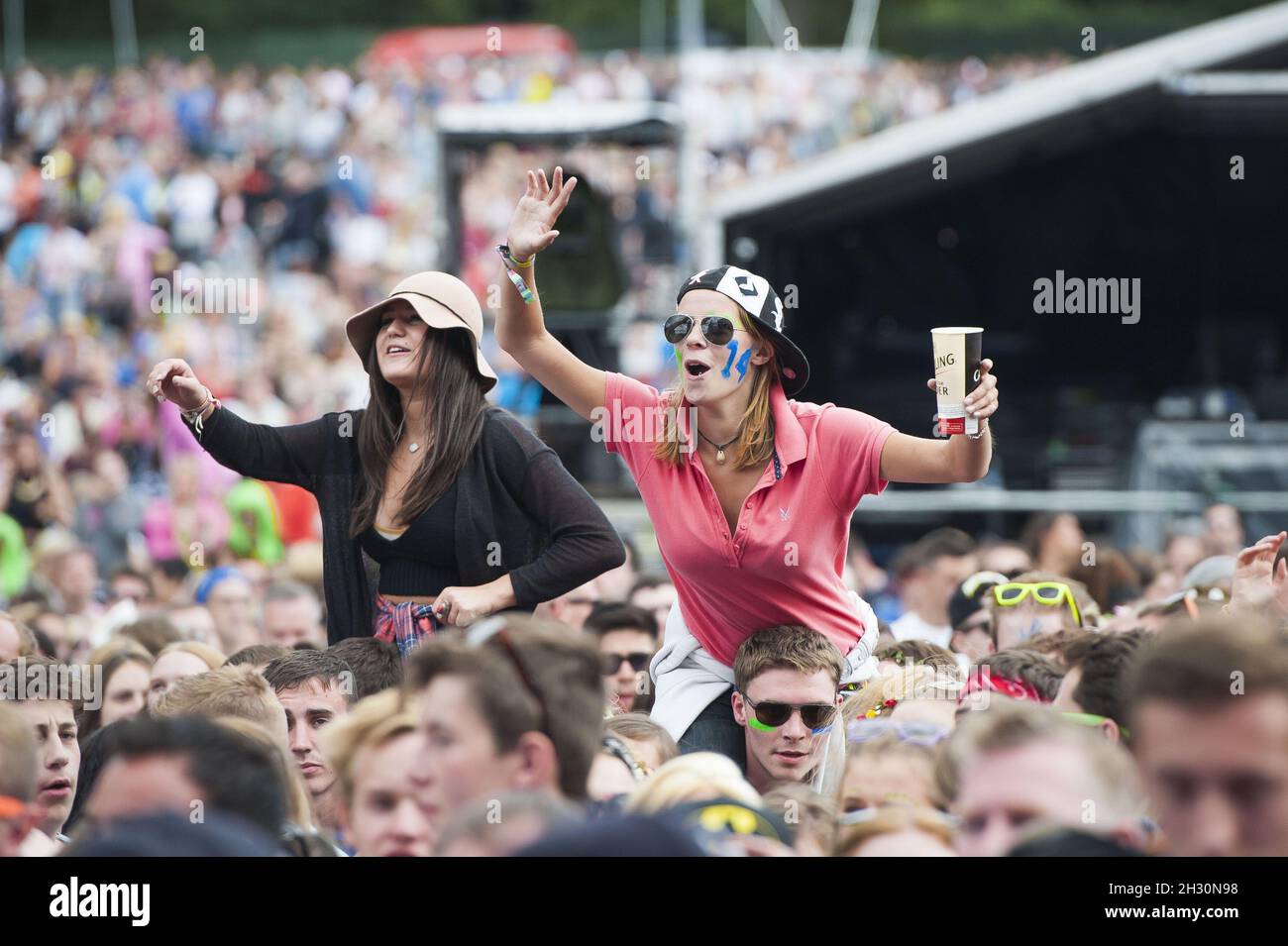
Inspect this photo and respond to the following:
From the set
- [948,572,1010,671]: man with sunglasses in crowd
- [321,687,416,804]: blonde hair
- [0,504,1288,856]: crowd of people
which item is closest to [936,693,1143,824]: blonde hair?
[0,504,1288,856]: crowd of people

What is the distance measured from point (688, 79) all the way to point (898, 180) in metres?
13.7

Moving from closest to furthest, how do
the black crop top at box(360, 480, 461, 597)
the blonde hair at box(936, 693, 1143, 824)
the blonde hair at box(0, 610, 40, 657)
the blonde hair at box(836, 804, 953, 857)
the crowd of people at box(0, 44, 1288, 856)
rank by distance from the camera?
the crowd of people at box(0, 44, 1288, 856), the blonde hair at box(936, 693, 1143, 824), the blonde hair at box(836, 804, 953, 857), the black crop top at box(360, 480, 461, 597), the blonde hair at box(0, 610, 40, 657)

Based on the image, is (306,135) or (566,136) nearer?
(566,136)

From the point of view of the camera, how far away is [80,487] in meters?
12.7

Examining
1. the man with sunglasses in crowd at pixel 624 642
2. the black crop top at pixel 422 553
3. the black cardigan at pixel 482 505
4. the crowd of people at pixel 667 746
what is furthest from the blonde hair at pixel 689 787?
the man with sunglasses in crowd at pixel 624 642

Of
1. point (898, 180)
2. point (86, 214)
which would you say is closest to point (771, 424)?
point (898, 180)

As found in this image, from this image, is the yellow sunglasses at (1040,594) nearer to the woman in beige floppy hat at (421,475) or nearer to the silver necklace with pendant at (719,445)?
the silver necklace with pendant at (719,445)

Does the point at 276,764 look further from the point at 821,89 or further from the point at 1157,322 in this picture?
the point at 821,89

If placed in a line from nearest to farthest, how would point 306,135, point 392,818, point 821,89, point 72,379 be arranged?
1. point 392,818
2. point 72,379
3. point 306,135
4. point 821,89

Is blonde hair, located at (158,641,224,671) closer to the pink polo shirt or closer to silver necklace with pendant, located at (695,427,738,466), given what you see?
the pink polo shirt

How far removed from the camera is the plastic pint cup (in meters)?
4.44

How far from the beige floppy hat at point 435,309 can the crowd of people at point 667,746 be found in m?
0.90

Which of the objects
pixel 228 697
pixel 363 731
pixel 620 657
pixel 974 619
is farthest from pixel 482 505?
pixel 974 619

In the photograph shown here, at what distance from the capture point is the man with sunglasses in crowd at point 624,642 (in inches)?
261
